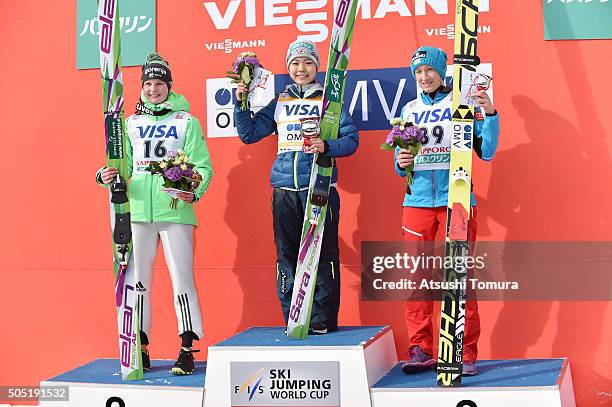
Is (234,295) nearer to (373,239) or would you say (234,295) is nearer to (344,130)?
(373,239)

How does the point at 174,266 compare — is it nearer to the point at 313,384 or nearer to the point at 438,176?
the point at 313,384

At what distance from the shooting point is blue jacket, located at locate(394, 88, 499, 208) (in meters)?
3.96

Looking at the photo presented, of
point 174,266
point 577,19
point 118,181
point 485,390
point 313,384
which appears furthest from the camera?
point 577,19

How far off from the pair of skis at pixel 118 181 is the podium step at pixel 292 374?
0.46 metres

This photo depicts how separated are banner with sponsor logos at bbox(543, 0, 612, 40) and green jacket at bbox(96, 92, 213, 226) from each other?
2026 millimetres

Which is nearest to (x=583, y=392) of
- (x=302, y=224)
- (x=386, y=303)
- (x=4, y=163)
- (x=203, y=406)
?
(x=386, y=303)

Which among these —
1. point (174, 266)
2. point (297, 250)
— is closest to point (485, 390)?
point (297, 250)

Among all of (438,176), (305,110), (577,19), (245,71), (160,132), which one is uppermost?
(577,19)

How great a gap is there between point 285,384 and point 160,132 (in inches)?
58.6

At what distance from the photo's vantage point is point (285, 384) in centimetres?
381

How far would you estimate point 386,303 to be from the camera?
4.70 meters

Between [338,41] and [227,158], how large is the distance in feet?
3.72

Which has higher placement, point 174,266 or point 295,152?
point 295,152

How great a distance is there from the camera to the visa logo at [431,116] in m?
4.12
